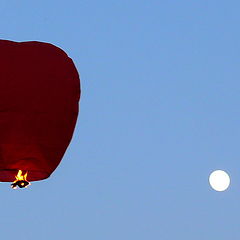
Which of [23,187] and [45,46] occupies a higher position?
[45,46]

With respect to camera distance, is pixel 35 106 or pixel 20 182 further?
pixel 20 182

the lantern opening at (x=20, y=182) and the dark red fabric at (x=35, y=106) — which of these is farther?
the lantern opening at (x=20, y=182)

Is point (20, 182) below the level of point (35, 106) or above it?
below

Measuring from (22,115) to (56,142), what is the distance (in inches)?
22.8

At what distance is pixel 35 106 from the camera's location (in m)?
9.32

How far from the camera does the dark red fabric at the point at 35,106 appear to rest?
363 inches

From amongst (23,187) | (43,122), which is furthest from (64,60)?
(23,187)

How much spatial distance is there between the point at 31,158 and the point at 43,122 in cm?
45

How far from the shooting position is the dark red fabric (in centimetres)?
922

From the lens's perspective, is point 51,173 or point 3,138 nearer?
point 3,138

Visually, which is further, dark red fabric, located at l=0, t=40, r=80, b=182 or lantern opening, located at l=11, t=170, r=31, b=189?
lantern opening, located at l=11, t=170, r=31, b=189

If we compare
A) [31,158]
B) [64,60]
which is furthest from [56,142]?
[64,60]

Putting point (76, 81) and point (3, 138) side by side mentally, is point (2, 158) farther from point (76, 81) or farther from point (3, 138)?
point (76, 81)

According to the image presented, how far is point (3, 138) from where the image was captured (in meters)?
9.21
